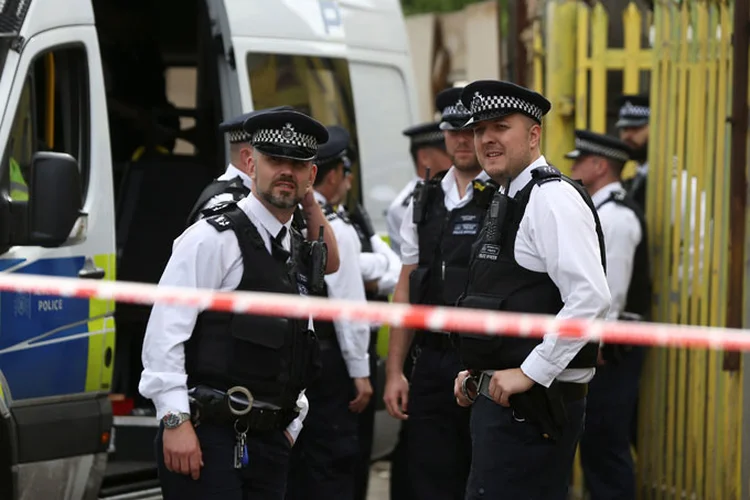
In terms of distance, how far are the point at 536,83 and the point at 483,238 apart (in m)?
3.60

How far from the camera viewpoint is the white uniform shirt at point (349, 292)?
577 centimetres

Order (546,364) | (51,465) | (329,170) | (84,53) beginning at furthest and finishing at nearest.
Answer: (329,170) < (84,53) < (51,465) < (546,364)

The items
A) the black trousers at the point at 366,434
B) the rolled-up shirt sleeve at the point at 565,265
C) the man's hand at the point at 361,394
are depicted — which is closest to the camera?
the rolled-up shirt sleeve at the point at 565,265

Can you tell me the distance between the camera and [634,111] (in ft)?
26.6

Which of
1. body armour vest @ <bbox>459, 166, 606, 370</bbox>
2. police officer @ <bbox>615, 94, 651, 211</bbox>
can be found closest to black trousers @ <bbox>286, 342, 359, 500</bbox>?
body armour vest @ <bbox>459, 166, 606, 370</bbox>

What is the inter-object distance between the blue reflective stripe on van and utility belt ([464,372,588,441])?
1.91 m

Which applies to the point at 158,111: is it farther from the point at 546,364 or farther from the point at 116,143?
the point at 546,364

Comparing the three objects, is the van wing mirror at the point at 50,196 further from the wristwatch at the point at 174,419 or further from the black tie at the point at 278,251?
the wristwatch at the point at 174,419

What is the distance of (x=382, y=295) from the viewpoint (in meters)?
6.88

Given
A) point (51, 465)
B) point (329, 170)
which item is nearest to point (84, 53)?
point (329, 170)

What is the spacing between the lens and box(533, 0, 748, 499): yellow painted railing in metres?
6.32

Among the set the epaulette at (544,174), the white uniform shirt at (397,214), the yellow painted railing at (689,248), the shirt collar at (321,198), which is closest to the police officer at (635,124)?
the yellow painted railing at (689,248)

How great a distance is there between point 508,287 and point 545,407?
40 cm

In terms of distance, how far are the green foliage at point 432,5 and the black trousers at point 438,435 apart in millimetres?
13662
